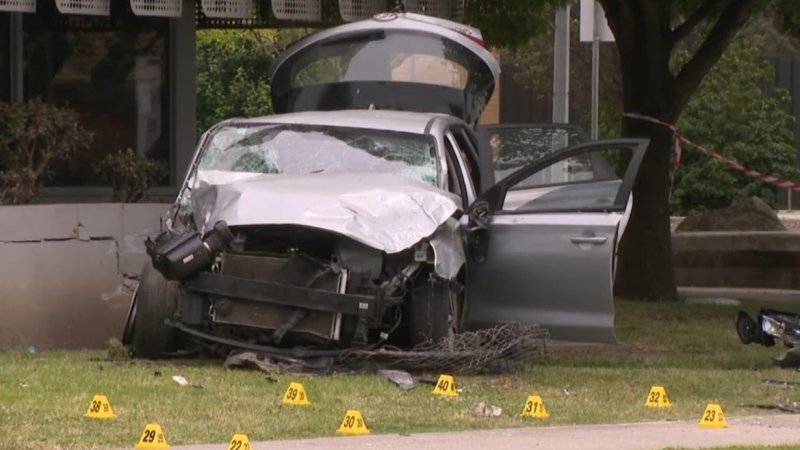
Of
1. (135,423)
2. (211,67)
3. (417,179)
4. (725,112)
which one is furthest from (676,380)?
(211,67)

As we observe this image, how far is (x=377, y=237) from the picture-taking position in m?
9.23

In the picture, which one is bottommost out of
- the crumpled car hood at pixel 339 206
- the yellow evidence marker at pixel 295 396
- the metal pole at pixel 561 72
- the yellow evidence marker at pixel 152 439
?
the yellow evidence marker at pixel 295 396

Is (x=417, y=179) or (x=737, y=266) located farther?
(x=737, y=266)

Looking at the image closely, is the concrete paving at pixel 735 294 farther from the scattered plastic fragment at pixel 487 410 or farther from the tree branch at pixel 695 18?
the scattered plastic fragment at pixel 487 410

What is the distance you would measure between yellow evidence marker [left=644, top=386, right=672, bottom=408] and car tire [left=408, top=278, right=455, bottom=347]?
140cm

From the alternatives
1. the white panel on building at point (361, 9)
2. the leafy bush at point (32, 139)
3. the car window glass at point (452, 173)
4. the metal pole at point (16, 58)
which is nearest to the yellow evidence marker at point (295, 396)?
the car window glass at point (452, 173)

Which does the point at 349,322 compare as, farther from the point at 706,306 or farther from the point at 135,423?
the point at 706,306

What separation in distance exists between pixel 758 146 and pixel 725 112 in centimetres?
113

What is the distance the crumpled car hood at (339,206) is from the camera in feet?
30.2

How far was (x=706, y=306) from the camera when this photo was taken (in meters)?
15.9

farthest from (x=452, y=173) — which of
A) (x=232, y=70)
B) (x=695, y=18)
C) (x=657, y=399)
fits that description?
(x=232, y=70)

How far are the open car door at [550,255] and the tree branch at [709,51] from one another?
19.2 feet

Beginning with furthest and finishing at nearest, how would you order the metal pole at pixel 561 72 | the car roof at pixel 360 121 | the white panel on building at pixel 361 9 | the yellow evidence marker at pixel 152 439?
the metal pole at pixel 561 72 → the white panel on building at pixel 361 9 → the car roof at pixel 360 121 → the yellow evidence marker at pixel 152 439

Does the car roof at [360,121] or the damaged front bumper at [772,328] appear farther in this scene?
the car roof at [360,121]
